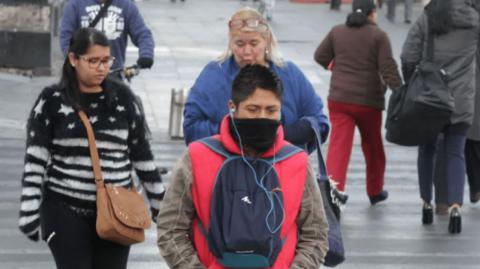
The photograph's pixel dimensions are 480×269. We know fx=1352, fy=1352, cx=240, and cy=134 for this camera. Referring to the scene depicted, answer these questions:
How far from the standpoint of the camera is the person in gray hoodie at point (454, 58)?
10.1m

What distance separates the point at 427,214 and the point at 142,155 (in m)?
4.78

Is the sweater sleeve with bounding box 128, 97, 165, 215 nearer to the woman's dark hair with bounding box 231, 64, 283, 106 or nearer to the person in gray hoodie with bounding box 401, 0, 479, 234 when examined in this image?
the woman's dark hair with bounding box 231, 64, 283, 106

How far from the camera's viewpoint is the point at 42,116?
6016 mm

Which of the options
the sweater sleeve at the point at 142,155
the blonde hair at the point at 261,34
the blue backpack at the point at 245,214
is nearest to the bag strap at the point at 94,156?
the sweater sleeve at the point at 142,155

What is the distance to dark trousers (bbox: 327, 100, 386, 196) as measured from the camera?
1088 cm

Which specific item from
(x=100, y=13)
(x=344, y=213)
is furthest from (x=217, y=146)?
(x=344, y=213)

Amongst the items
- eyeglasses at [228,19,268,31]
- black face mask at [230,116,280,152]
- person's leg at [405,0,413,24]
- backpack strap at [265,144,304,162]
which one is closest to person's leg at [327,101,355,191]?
eyeglasses at [228,19,268,31]

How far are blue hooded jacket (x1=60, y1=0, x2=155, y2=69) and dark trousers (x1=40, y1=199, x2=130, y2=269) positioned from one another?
15.7 feet

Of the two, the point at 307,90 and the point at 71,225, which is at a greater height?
the point at 307,90

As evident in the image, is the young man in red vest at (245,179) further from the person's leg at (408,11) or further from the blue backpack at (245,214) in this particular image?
the person's leg at (408,11)

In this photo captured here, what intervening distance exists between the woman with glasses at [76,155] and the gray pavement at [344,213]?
9.37ft

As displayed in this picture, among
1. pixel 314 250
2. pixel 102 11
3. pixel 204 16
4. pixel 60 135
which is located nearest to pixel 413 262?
pixel 102 11

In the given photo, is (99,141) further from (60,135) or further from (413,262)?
(413,262)

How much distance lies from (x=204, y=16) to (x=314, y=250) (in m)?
28.9
